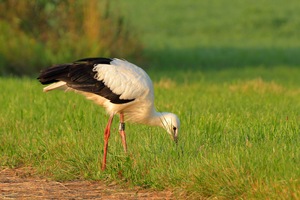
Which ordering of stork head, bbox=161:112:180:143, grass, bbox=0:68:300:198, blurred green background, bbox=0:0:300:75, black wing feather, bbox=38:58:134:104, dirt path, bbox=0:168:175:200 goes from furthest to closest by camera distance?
blurred green background, bbox=0:0:300:75
black wing feather, bbox=38:58:134:104
stork head, bbox=161:112:180:143
dirt path, bbox=0:168:175:200
grass, bbox=0:68:300:198

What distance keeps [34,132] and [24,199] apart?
221 cm

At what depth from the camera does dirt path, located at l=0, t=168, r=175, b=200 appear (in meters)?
7.33

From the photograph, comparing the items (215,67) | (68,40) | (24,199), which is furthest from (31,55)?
(24,199)

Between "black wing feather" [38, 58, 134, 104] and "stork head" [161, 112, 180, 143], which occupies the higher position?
"black wing feather" [38, 58, 134, 104]

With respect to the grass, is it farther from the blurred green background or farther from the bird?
the blurred green background

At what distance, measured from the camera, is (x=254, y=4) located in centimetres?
4159

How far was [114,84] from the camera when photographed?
28.0 feet

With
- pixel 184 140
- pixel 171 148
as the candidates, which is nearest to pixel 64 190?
pixel 171 148

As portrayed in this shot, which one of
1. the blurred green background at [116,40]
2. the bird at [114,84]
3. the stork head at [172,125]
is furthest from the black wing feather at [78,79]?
the blurred green background at [116,40]

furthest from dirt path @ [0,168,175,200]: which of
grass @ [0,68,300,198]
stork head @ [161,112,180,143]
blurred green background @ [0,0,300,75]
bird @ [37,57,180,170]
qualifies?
blurred green background @ [0,0,300,75]

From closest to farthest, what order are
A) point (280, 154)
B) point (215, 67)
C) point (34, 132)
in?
point (280, 154) → point (34, 132) → point (215, 67)

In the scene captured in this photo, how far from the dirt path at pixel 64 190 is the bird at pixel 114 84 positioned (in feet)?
2.54

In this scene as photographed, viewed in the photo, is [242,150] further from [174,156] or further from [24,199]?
[24,199]

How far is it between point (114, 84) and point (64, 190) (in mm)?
1414
